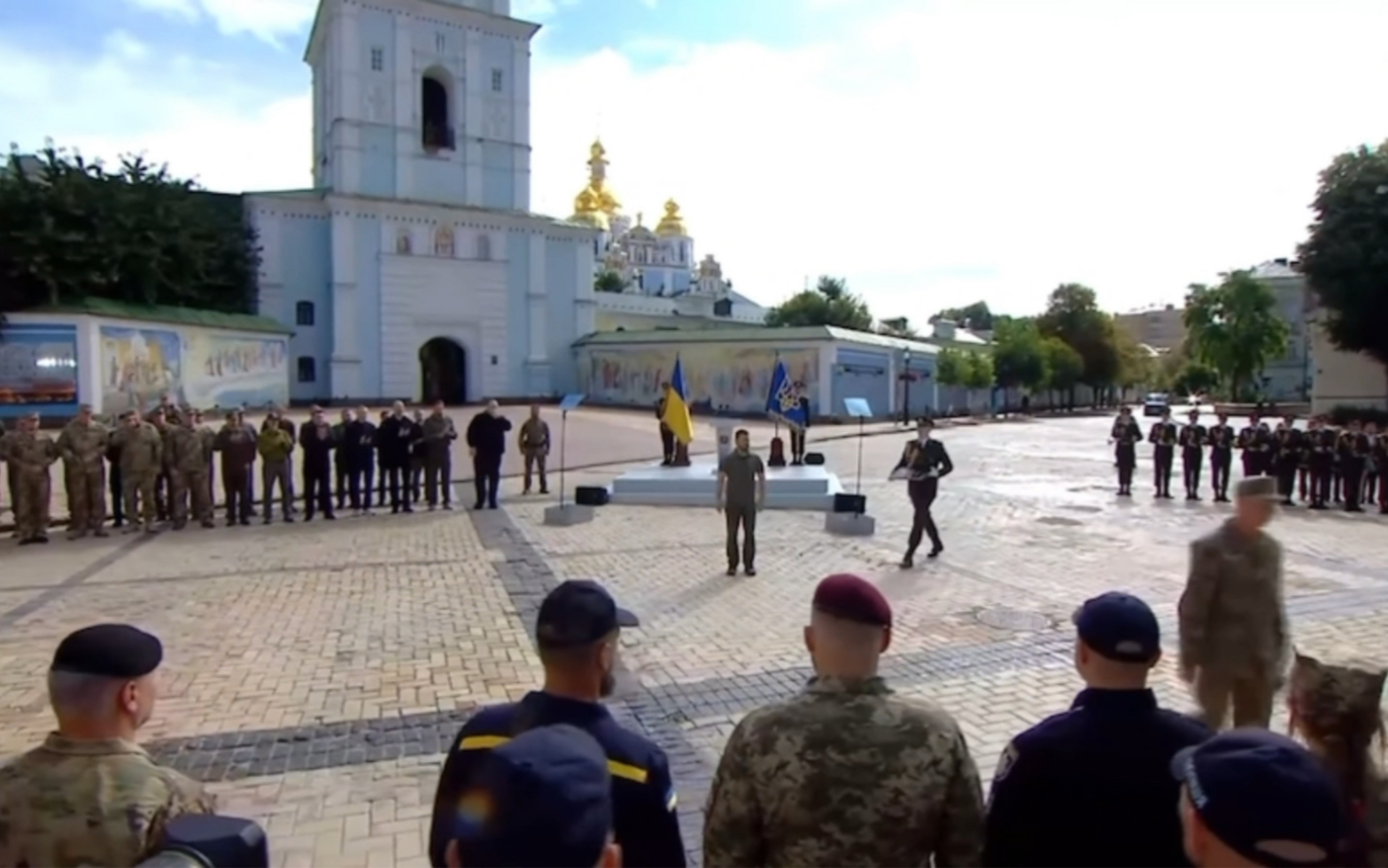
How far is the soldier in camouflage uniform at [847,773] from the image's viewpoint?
2365mm

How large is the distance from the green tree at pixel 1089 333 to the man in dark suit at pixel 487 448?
6302 cm

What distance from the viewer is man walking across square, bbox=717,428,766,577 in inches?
419

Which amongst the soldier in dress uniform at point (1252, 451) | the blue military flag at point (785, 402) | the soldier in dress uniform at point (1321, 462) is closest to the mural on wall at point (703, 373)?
the blue military flag at point (785, 402)

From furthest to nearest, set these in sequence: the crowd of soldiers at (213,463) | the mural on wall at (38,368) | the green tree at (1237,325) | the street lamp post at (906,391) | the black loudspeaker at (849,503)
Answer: the green tree at (1237,325) < the street lamp post at (906,391) < the mural on wall at (38,368) < the black loudspeaker at (849,503) < the crowd of soldiers at (213,463)

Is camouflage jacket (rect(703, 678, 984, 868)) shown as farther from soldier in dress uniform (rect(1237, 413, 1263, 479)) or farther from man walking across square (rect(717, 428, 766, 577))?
soldier in dress uniform (rect(1237, 413, 1263, 479))

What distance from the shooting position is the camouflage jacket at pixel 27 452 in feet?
42.2

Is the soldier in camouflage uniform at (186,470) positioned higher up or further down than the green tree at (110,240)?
further down

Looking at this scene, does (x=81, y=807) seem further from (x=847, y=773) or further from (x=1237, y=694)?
(x=1237, y=694)

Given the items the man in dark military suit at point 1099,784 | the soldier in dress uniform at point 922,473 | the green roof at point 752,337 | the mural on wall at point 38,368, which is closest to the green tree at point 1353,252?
the green roof at point 752,337

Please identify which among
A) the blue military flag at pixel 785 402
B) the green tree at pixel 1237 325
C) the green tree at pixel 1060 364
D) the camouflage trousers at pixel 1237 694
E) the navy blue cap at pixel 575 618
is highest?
the green tree at pixel 1237 325

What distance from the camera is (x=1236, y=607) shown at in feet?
16.1

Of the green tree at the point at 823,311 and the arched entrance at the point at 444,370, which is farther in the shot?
the green tree at the point at 823,311

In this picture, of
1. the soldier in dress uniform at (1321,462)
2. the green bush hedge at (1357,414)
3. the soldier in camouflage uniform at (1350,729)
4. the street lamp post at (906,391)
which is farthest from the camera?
the street lamp post at (906,391)

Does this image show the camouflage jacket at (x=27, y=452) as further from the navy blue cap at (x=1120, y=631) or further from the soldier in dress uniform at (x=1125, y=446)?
the soldier in dress uniform at (x=1125, y=446)
